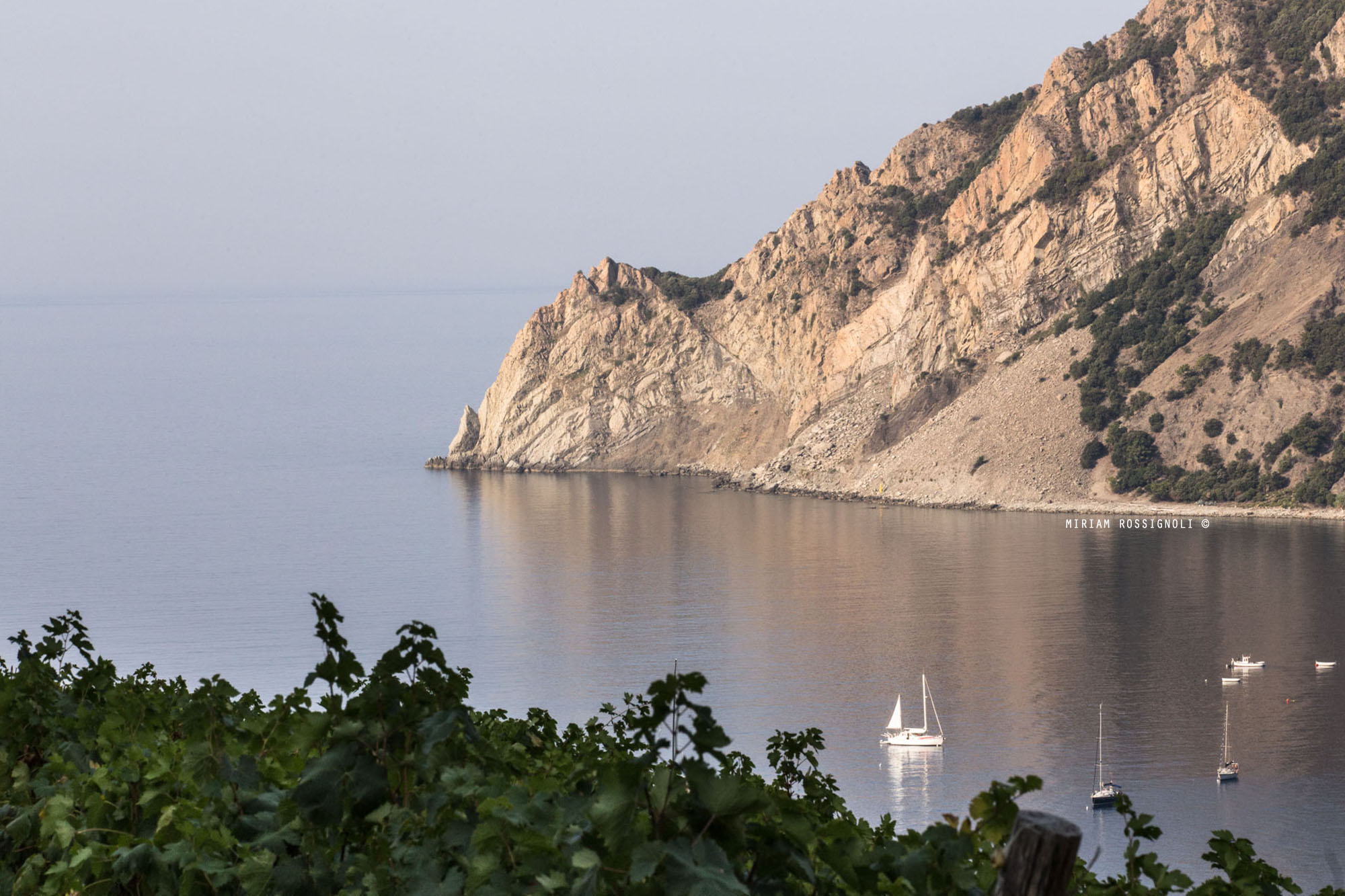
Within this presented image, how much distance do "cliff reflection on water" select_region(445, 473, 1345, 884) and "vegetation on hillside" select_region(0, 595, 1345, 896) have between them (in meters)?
35.0

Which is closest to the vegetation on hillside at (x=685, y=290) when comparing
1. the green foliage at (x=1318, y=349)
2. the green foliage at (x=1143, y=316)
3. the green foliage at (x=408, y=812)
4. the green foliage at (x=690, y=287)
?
the green foliage at (x=690, y=287)

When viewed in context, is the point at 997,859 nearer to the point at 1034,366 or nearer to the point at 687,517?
the point at 687,517

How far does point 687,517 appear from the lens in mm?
126562

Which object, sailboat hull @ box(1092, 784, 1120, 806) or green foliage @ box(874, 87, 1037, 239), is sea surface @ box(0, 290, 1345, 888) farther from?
green foliage @ box(874, 87, 1037, 239)

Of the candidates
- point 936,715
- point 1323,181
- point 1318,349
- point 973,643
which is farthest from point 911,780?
point 1323,181

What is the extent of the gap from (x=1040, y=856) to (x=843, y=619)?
75655mm

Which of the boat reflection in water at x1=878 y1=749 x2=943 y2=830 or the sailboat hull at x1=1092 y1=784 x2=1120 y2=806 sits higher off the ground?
the sailboat hull at x1=1092 y1=784 x2=1120 y2=806

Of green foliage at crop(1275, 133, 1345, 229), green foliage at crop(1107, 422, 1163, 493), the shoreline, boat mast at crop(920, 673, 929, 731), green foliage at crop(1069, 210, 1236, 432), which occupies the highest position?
green foliage at crop(1275, 133, 1345, 229)

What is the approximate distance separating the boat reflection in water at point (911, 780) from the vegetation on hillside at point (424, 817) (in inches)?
1440

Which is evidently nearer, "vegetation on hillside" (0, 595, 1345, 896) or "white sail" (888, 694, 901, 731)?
"vegetation on hillside" (0, 595, 1345, 896)

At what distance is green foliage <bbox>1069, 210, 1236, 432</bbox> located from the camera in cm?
12706

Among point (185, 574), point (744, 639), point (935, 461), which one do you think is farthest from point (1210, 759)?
point (935, 461)

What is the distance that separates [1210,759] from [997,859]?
50775 millimetres

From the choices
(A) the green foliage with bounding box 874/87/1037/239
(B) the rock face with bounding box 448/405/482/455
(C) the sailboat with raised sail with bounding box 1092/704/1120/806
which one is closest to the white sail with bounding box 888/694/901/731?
(C) the sailboat with raised sail with bounding box 1092/704/1120/806
